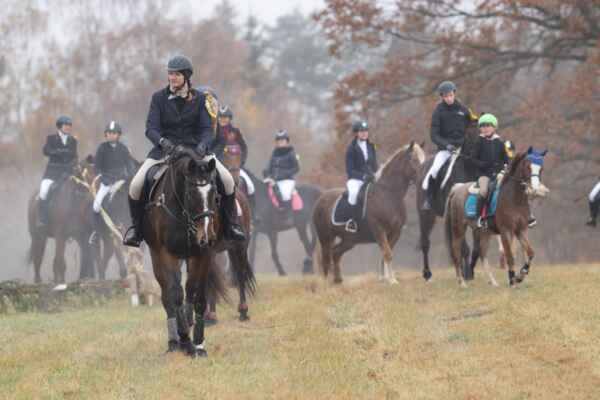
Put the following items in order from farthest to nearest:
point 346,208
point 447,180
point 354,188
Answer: point 346,208 → point 354,188 → point 447,180

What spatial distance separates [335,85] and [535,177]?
59.6ft

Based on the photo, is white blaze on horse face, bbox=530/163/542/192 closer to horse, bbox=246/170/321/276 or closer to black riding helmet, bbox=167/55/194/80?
black riding helmet, bbox=167/55/194/80

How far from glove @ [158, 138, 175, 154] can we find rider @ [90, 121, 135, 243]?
8895 millimetres

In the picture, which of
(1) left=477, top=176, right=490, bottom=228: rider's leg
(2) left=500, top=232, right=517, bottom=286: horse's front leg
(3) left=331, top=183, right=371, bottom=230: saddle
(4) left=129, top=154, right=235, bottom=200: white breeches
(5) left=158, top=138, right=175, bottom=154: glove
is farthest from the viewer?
(3) left=331, top=183, right=371, bottom=230: saddle

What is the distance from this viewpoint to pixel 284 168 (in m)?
26.9

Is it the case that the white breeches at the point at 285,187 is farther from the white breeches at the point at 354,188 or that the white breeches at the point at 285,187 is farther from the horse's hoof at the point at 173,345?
the horse's hoof at the point at 173,345

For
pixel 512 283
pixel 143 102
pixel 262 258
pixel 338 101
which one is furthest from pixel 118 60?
pixel 512 283

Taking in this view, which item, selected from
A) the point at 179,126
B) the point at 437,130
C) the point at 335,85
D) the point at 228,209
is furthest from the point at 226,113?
the point at 335,85

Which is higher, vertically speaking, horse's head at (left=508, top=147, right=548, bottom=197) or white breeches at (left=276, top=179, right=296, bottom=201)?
white breeches at (left=276, top=179, right=296, bottom=201)

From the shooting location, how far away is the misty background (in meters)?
30.7

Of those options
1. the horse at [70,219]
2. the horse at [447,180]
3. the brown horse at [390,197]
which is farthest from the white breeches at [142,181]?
the horse at [70,219]

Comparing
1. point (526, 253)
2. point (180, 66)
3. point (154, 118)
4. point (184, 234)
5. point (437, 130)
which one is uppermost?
point (180, 66)

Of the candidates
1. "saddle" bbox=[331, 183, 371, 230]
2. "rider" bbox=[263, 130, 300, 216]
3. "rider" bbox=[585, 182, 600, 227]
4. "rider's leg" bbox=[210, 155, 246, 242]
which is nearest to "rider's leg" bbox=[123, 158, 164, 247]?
"rider's leg" bbox=[210, 155, 246, 242]

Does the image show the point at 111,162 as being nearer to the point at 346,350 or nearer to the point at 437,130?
the point at 437,130
